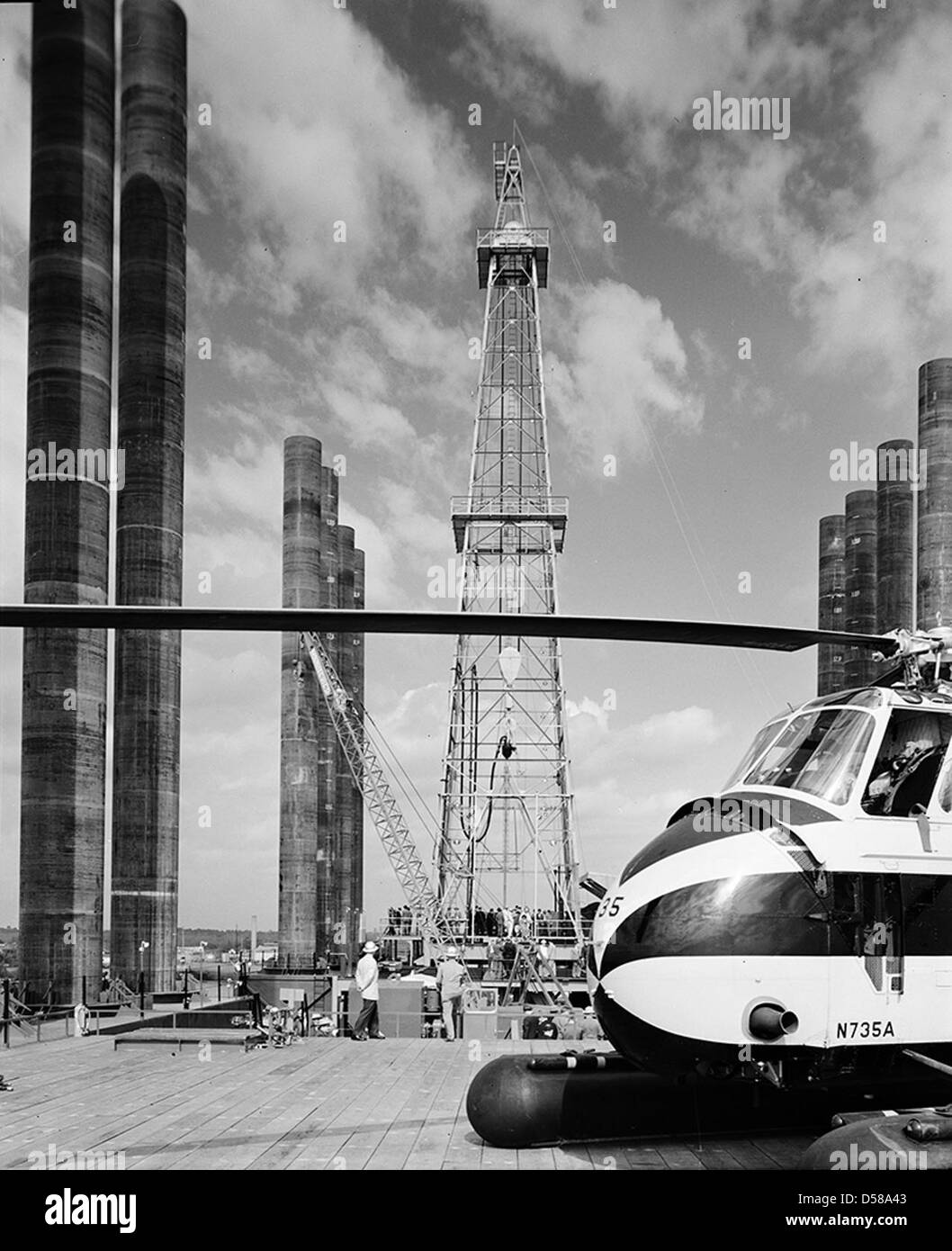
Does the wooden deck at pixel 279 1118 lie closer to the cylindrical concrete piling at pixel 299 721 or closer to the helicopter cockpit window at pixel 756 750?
the helicopter cockpit window at pixel 756 750

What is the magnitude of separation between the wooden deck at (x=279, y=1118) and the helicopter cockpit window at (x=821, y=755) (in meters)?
3.06

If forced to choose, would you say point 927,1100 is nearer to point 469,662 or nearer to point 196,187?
point 196,187

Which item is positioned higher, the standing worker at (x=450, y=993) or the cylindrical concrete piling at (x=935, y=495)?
the cylindrical concrete piling at (x=935, y=495)

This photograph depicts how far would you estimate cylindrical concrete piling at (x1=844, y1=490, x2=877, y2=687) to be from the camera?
56.1 meters

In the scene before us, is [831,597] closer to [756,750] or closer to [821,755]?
[756,750]

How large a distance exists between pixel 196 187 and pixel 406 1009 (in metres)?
20.3

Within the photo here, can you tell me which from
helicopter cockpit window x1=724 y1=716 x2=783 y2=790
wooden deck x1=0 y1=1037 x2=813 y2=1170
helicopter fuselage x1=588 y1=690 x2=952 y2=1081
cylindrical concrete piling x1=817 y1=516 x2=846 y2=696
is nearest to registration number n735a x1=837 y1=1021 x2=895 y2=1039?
helicopter fuselage x1=588 y1=690 x2=952 y2=1081

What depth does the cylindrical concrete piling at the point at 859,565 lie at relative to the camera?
5609 cm

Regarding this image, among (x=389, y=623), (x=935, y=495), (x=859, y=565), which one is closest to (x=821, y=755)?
(x=389, y=623)

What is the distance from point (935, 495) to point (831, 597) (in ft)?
85.8

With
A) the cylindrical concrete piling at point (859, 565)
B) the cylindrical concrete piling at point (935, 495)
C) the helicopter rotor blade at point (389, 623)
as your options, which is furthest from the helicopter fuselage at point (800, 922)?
the cylindrical concrete piling at point (859, 565)

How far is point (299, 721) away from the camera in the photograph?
5356 cm

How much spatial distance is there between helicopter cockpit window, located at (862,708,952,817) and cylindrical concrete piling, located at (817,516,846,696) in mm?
47472
